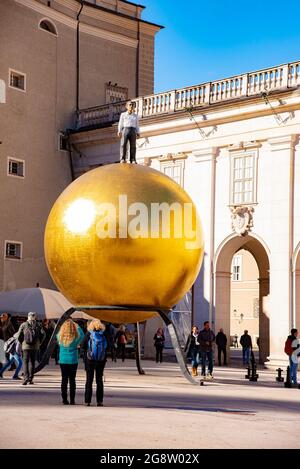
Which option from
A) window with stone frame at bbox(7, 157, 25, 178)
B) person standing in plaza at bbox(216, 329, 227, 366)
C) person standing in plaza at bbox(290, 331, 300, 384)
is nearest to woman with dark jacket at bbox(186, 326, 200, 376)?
person standing in plaza at bbox(290, 331, 300, 384)

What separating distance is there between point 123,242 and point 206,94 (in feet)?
69.1

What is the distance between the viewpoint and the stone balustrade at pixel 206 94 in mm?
34094

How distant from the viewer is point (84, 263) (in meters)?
16.8

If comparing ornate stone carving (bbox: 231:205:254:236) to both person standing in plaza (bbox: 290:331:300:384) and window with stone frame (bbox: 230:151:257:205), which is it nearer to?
window with stone frame (bbox: 230:151:257:205)

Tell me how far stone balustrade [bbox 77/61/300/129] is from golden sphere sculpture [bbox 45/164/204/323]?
1739 centimetres

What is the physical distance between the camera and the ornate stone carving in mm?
35250

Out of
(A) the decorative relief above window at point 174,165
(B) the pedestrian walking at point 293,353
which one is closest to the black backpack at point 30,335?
(B) the pedestrian walking at point 293,353

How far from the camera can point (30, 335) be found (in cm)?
2198

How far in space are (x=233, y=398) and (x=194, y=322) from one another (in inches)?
663

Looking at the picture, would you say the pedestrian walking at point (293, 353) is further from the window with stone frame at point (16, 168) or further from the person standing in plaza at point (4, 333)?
the window with stone frame at point (16, 168)

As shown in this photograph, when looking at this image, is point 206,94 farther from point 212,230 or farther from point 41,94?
point 41,94

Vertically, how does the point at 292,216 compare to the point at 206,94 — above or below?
below

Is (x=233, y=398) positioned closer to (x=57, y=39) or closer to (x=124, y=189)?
(x=124, y=189)

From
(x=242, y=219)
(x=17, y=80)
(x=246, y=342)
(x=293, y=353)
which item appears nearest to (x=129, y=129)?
(x=293, y=353)
